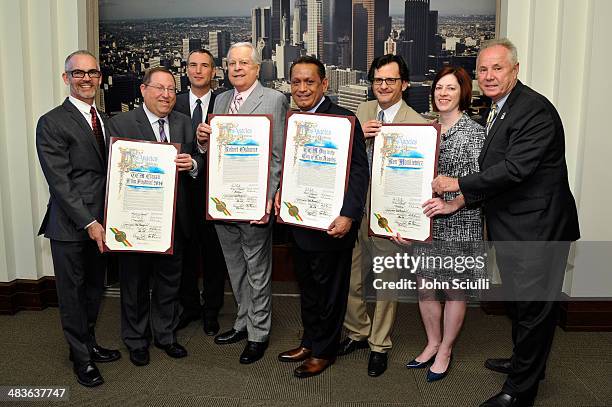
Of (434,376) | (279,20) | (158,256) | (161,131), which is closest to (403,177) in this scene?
(434,376)

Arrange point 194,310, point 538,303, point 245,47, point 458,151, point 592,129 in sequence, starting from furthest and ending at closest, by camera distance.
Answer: point 194,310, point 592,129, point 245,47, point 458,151, point 538,303

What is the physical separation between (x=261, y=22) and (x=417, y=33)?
1.18 metres


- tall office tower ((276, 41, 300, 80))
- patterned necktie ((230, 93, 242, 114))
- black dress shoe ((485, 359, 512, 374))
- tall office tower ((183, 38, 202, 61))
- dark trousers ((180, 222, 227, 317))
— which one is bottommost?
black dress shoe ((485, 359, 512, 374))

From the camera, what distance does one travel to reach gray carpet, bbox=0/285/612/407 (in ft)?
9.16

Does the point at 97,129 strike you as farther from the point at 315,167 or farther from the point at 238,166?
the point at 315,167

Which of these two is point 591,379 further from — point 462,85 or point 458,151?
point 462,85

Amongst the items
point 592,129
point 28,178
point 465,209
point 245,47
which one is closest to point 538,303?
point 465,209

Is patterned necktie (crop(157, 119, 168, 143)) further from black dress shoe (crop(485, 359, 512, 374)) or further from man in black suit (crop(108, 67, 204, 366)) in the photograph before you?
black dress shoe (crop(485, 359, 512, 374))

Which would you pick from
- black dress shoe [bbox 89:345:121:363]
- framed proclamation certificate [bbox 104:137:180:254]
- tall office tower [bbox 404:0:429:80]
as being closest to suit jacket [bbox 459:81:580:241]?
framed proclamation certificate [bbox 104:137:180:254]

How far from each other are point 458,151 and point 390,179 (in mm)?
339

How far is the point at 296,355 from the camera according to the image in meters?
3.19

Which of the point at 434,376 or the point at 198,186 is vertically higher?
the point at 198,186

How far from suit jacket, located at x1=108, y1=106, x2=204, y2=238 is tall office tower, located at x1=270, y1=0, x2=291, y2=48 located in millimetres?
1602

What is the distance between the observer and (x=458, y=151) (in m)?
2.73
